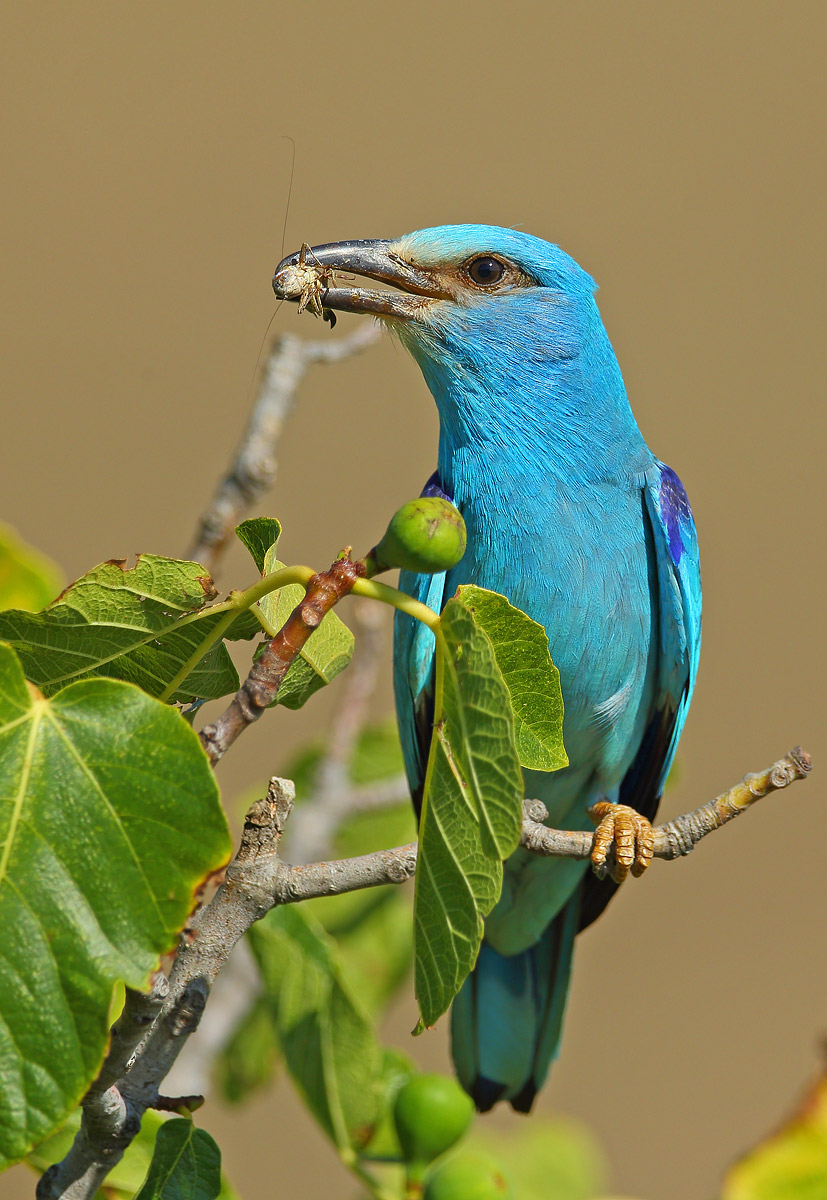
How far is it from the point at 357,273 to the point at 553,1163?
2627mm

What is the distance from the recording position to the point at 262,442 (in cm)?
334

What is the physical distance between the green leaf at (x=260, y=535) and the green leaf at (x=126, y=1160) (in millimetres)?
1052

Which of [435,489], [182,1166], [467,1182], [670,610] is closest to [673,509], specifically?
[670,610]

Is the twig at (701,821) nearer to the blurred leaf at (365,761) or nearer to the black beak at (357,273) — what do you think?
the blurred leaf at (365,761)

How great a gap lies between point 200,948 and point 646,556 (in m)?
2.14

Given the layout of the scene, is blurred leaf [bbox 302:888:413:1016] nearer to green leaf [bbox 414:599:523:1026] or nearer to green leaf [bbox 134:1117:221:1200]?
green leaf [bbox 134:1117:221:1200]

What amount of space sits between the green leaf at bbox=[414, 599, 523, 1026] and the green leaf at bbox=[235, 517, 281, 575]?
15.3 inches

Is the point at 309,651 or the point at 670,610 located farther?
the point at 670,610

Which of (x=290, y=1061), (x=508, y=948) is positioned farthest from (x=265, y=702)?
(x=508, y=948)

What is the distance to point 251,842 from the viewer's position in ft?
6.30

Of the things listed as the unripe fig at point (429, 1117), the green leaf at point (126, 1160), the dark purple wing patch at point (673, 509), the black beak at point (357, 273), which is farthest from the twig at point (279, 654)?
the dark purple wing patch at point (673, 509)

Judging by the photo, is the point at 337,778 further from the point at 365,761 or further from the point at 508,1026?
the point at 508,1026

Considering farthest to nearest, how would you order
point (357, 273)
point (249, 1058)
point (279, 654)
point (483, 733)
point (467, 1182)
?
point (357, 273) < point (249, 1058) < point (467, 1182) < point (279, 654) < point (483, 733)

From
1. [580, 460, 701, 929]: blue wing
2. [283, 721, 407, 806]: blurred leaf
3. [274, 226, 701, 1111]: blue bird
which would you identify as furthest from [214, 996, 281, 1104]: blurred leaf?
[580, 460, 701, 929]: blue wing
